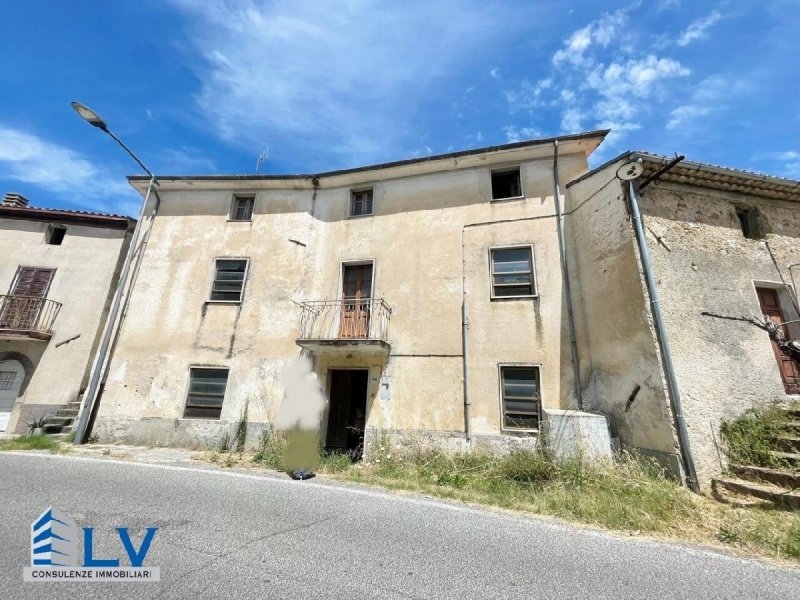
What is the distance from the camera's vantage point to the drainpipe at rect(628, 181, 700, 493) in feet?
20.6

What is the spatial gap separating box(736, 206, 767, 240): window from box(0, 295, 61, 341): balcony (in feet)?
68.3

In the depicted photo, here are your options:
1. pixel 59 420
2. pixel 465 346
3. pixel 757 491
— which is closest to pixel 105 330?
pixel 59 420

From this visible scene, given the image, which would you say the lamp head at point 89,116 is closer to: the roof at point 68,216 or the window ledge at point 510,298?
the roof at point 68,216

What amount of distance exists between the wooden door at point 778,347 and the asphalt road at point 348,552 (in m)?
5.77

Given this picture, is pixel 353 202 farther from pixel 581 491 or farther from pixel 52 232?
pixel 52 232

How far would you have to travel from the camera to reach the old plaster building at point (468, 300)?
730cm

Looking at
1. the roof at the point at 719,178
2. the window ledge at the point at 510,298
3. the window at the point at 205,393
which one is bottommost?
the window at the point at 205,393

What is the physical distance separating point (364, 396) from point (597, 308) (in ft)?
23.9

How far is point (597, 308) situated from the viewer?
8641mm

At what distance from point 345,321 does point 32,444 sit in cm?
890

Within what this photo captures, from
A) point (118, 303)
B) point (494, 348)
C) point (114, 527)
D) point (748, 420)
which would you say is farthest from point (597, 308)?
point (118, 303)

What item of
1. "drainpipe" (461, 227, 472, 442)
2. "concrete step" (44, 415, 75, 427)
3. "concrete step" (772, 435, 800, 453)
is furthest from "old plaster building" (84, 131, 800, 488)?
"concrete step" (44, 415, 75, 427)

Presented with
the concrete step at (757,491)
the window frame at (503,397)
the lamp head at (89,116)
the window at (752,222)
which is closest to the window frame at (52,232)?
the lamp head at (89,116)

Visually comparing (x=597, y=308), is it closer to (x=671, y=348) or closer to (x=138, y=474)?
(x=671, y=348)
